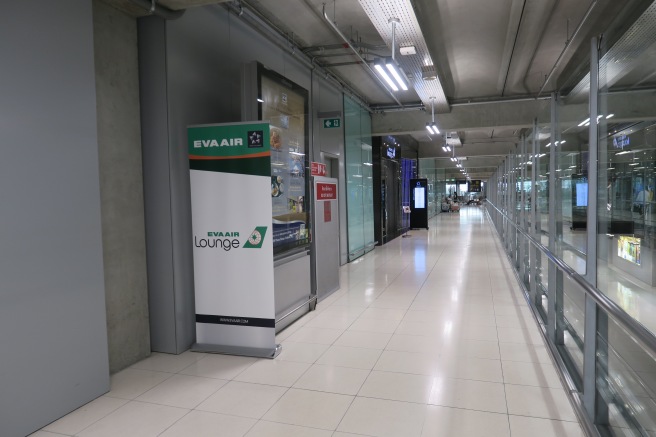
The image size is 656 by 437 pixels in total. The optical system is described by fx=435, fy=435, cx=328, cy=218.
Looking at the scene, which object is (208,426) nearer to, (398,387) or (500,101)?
(398,387)

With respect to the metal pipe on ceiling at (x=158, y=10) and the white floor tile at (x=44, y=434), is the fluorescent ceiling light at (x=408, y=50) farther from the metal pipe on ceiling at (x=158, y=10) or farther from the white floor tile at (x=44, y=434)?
the white floor tile at (x=44, y=434)

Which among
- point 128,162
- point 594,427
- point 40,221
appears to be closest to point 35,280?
point 40,221

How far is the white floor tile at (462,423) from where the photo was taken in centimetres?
262

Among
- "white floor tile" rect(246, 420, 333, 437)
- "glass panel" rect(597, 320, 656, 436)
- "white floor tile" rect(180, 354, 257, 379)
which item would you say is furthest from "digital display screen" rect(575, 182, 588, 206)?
"white floor tile" rect(180, 354, 257, 379)

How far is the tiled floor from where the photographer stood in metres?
2.73

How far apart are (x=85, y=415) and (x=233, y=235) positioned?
1.74 meters

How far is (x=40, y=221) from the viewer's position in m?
2.71

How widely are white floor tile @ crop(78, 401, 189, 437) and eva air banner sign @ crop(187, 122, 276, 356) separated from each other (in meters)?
1.02

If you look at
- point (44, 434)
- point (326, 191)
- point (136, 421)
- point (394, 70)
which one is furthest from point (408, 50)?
point (44, 434)

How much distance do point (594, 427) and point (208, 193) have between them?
3.34 meters

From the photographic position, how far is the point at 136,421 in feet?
9.29

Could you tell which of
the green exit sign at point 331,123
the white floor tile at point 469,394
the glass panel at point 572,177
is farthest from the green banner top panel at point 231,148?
the green exit sign at point 331,123

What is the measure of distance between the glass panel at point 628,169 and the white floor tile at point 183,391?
2.74 m

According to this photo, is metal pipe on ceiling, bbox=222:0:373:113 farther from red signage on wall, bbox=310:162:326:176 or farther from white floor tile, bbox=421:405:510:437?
white floor tile, bbox=421:405:510:437
